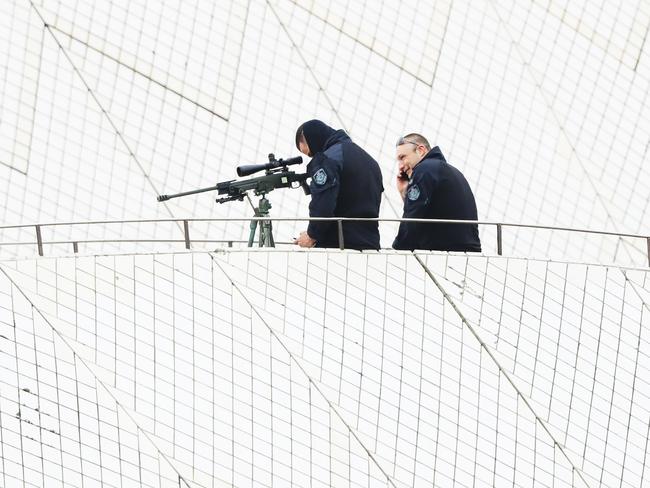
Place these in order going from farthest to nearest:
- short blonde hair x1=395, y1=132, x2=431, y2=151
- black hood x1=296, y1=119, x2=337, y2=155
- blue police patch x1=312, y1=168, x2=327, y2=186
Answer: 1. short blonde hair x1=395, y1=132, x2=431, y2=151
2. black hood x1=296, y1=119, x2=337, y2=155
3. blue police patch x1=312, y1=168, x2=327, y2=186

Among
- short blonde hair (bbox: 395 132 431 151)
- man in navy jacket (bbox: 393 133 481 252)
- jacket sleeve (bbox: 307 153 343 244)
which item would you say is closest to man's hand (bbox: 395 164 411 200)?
man in navy jacket (bbox: 393 133 481 252)

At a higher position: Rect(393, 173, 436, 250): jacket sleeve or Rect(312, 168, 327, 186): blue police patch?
Rect(393, 173, 436, 250): jacket sleeve

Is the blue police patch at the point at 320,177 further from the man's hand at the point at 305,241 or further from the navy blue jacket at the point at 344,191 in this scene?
the man's hand at the point at 305,241

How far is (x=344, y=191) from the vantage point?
9445mm

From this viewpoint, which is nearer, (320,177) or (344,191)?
(320,177)

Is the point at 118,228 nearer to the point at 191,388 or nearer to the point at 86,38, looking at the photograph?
the point at 86,38

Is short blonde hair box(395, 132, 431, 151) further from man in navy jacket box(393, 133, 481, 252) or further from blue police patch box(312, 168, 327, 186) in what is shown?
blue police patch box(312, 168, 327, 186)

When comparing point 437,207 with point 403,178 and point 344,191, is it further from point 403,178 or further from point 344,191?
point 344,191

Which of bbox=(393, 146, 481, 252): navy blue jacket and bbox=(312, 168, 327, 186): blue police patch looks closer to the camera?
bbox=(312, 168, 327, 186): blue police patch

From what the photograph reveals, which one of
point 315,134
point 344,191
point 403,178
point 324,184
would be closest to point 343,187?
point 344,191

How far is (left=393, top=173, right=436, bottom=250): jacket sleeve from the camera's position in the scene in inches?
370

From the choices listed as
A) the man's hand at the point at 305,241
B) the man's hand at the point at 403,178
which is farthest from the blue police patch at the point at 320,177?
the man's hand at the point at 403,178

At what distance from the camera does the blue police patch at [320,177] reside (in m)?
9.22

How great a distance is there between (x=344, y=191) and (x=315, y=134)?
13.8 inches
